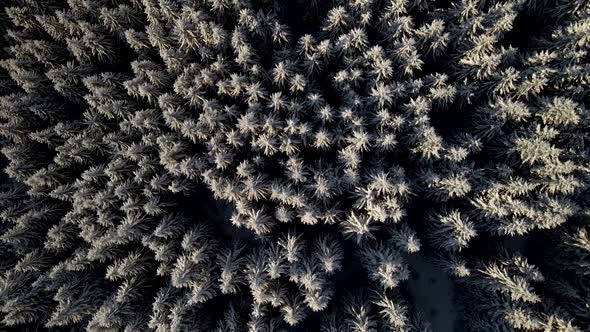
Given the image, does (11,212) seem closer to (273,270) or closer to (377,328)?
(273,270)

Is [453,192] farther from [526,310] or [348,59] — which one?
[348,59]

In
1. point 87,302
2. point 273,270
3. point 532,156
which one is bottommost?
point 87,302

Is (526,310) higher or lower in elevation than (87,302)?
higher

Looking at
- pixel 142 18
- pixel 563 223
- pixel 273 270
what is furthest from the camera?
pixel 142 18

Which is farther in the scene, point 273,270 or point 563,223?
point 563,223

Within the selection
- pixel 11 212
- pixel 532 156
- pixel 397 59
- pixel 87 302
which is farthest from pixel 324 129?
pixel 11 212

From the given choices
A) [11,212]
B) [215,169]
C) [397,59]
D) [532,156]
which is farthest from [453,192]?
[11,212]

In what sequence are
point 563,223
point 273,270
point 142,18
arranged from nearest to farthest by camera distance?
point 273,270 → point 563,223 → point 142,18
